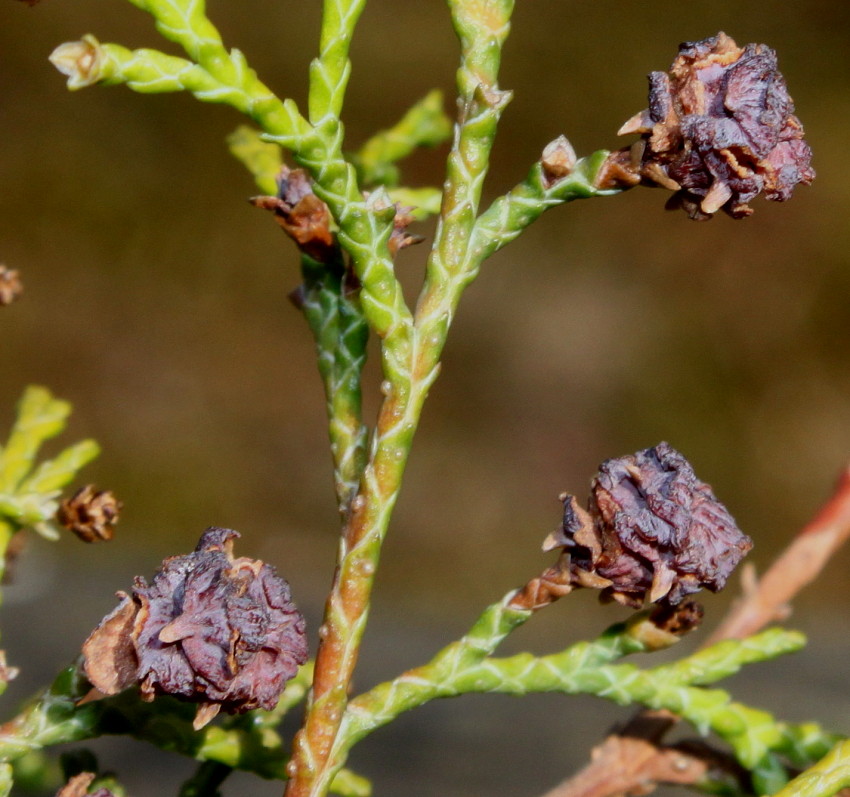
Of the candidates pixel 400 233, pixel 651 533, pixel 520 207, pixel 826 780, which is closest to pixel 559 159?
pixel 520 207

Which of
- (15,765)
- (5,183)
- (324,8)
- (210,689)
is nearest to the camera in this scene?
(210,689)

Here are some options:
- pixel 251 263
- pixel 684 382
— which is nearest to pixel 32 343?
pixel 251 263

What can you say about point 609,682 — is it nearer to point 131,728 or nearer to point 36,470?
point 131,728

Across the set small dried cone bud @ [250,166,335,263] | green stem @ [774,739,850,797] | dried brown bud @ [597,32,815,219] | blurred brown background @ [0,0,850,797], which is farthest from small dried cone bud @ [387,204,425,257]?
blurred brown background @ [0,0,850,797]

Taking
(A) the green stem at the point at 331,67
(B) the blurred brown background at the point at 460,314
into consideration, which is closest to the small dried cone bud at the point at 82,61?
(A) the green stem at the point at 331,67

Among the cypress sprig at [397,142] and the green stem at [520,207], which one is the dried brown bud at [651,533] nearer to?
the green stem at [520,207]

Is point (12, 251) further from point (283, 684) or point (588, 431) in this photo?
point (283, 684)

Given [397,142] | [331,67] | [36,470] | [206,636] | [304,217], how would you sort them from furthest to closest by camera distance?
1. [397,142]
2. [36,470]
3. [304,217]
4. [331,67]
5. [206,636]
